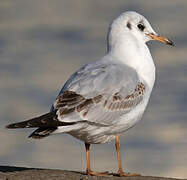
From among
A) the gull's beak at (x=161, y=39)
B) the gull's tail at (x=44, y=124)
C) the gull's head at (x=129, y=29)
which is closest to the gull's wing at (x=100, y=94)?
the gull's tail at (x=44, y=124)

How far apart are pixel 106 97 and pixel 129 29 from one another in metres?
1.82

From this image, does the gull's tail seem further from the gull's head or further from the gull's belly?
the gull's head

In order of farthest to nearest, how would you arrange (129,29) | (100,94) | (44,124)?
(129,29), (100,94), (44,124)

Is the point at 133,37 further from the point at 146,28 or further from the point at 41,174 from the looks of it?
the point at 41,174

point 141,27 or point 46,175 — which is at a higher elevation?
point 141,27

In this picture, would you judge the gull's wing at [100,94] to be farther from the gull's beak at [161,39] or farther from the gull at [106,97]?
the gull's beak at [161,39]

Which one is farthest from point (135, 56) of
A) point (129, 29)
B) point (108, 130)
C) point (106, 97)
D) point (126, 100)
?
point (108, 130)

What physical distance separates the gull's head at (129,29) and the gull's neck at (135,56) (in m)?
Answer: 0.07

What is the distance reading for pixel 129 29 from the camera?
12.7 metres

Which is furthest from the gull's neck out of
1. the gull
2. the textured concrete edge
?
the textured concrete edge

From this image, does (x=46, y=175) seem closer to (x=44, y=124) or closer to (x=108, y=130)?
(x=44, y=124)

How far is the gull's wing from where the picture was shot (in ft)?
36.6

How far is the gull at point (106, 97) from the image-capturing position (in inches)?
435

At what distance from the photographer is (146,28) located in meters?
12.9
